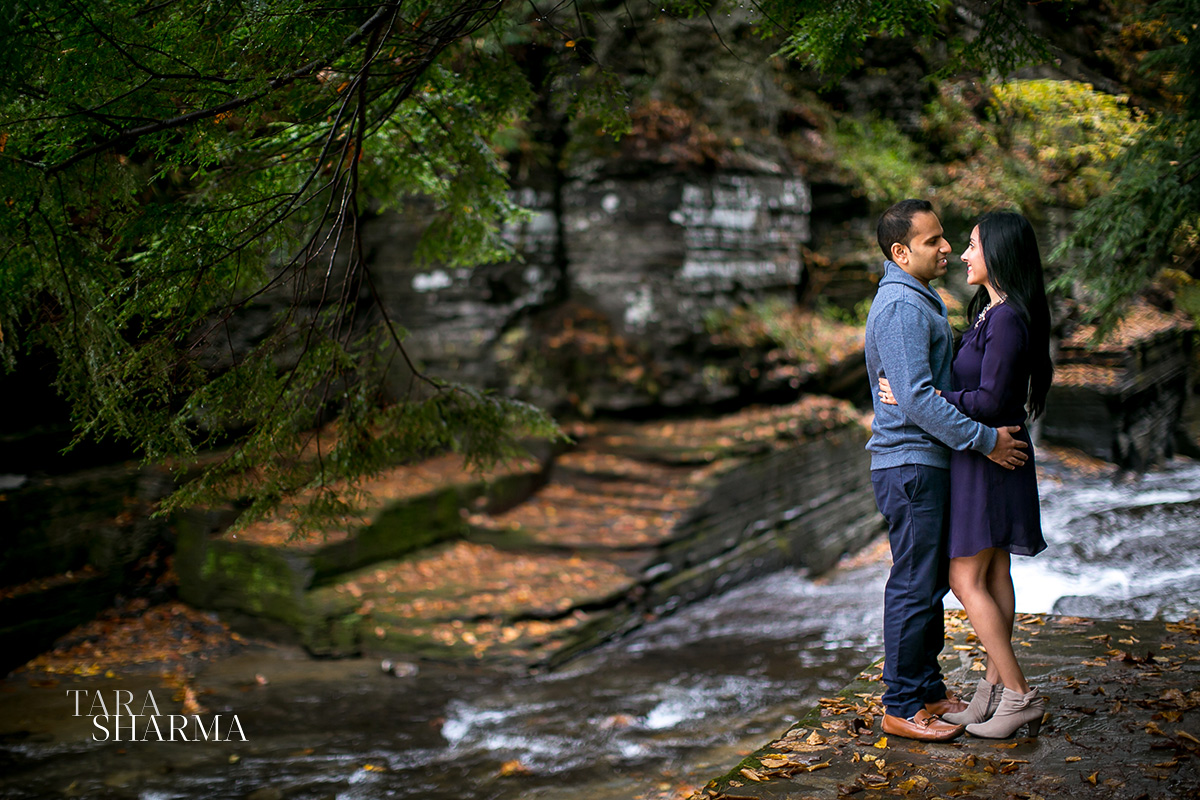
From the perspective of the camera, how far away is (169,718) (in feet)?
18.8

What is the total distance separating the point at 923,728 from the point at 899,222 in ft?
6.71

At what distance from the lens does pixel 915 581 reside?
3.18 meters

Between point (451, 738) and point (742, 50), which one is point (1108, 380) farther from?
point (451, 738)

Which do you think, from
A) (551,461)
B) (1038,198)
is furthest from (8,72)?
(1038,198)

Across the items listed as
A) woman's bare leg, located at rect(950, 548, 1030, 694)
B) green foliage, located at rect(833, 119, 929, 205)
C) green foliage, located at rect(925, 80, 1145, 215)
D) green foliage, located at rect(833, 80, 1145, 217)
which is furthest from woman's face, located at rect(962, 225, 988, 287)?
green foliage, located at rect(833, 119, 929, 205)

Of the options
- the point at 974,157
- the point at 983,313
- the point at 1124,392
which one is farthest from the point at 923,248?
the point at 974,157

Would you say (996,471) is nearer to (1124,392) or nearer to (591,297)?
(591,297)

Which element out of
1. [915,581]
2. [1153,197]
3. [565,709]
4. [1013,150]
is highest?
[1013,150]

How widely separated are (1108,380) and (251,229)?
39.4ft

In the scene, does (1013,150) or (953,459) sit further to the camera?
(1013,150)

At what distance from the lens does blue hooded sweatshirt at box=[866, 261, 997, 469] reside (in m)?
3.00

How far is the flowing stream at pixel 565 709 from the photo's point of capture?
487 centimetres

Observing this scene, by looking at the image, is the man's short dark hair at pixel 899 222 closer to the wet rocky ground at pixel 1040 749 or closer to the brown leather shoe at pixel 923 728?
the brown leather shoe at pixel 923 728

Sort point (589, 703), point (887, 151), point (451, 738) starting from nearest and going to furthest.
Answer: point (451, 738), point (589, 703), point (887, 151)
